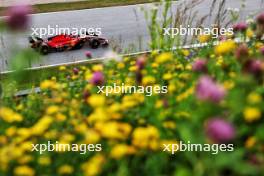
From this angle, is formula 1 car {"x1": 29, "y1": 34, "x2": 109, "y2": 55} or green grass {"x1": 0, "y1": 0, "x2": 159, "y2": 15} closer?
formula 1 car {"x1": 29, "y1": 34, "x2": 109, "y2": 55}

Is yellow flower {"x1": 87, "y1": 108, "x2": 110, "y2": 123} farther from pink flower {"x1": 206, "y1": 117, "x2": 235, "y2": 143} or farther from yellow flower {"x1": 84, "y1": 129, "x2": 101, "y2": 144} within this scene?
pink flower {"x1": 206, "y1": 117, "x2": 235, "y2": 143}

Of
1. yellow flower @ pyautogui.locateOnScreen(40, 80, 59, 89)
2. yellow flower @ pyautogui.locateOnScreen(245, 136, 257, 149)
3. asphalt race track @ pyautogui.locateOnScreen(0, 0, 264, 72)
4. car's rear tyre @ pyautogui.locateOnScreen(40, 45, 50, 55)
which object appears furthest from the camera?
asphalt race track @ pyautogui.locateOnScreen(0, 0, 264, 72)

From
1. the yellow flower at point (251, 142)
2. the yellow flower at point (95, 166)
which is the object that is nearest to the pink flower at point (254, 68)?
the yellow flower at point (251, 142)

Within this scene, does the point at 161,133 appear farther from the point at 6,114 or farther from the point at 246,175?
the point at 6,114

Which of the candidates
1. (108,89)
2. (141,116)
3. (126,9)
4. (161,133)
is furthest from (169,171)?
(126,9)

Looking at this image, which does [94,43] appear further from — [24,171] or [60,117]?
[24,171]

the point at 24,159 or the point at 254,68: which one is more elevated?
the point at 254,68

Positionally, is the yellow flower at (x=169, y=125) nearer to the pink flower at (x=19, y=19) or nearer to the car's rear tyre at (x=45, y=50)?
the pink flower at (x=19, y=19)

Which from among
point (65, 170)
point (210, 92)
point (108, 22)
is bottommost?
point (108, 22)

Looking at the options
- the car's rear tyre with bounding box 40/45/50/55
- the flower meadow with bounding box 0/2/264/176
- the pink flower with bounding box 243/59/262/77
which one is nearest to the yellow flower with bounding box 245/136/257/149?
the flower meadow with bounding box 0/2/264/176

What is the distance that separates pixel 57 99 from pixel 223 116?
1312 mm

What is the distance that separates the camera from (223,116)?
2.77 meters

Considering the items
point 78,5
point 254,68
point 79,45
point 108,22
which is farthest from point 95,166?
point 78,5

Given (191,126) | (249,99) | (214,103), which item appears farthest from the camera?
(249,99)
